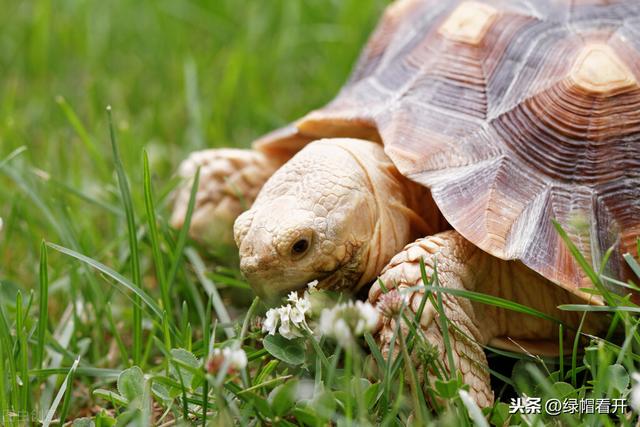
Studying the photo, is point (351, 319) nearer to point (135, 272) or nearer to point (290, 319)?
point (290, 319)

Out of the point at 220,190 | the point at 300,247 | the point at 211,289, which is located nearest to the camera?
the point at 300,247

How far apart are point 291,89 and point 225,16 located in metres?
0.99

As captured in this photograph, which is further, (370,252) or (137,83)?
(137,83)

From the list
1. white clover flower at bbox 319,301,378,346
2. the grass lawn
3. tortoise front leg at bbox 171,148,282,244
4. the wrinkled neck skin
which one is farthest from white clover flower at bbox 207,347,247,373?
tortoise front leg at bbox 171,148,282,244

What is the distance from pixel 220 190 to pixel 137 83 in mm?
1764

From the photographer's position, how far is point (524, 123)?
2398mm

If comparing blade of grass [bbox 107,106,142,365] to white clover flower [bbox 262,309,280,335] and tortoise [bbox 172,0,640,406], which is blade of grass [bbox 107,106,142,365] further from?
white clover flower [bbox 262,309,280,335]

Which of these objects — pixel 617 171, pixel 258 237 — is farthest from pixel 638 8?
pixel 258 237

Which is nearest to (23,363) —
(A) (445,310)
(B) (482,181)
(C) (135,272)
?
(C) (135,272)

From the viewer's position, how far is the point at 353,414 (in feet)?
6.11

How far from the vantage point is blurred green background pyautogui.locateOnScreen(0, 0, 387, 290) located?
3.24 meters

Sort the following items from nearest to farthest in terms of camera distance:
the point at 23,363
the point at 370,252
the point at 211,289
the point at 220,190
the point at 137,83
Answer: the point at 23,363 → the point at 370,252 → the point at 211,289 → the point at 220,190 → the point at 137,83

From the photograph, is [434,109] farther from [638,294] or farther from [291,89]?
[291,89]

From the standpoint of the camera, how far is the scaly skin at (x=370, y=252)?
6.79 feet
